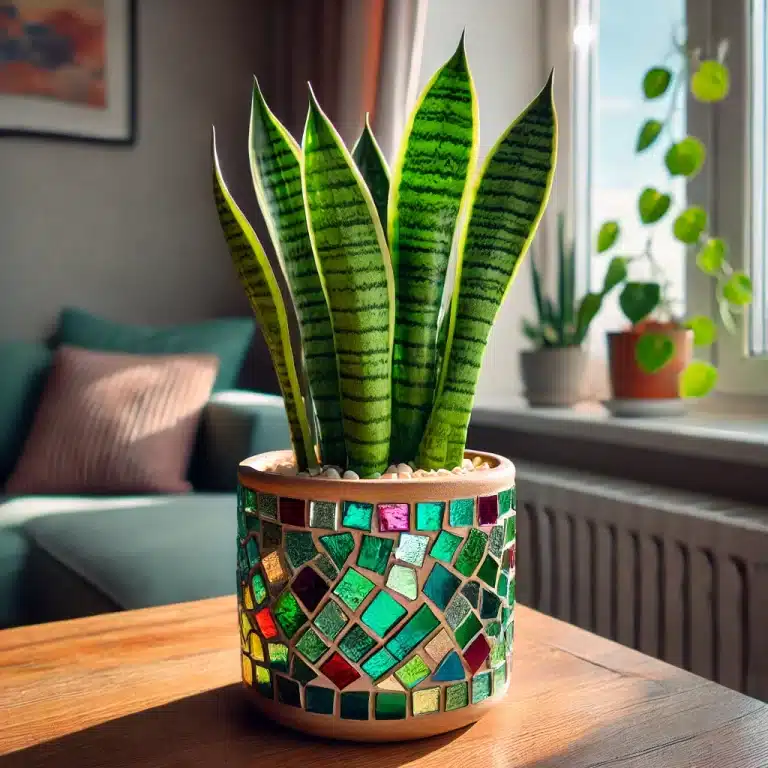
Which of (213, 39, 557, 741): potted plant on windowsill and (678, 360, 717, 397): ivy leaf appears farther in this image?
(678, 360, 717, 397): ivy leaf

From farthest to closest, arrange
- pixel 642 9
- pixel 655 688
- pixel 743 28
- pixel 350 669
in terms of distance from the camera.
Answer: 1. pixel 642 9
2. pixel 743 28
3. pixel 655 688
4. pixel 350 669

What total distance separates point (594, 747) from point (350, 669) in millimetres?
170

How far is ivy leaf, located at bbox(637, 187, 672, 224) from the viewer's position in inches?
67.1

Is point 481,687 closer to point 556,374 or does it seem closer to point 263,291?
point 263,291

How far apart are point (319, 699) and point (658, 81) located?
58.9 inches

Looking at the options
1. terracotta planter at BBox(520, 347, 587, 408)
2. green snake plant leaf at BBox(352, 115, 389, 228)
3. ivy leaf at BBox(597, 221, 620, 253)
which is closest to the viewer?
green snake plant leaf at BBox(352, 115, 389, 228)

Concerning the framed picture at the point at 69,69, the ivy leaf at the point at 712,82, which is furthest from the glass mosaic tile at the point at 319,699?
the framed picture at the point at 69,69

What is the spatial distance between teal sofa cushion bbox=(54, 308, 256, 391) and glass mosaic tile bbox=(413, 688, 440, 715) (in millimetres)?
1992

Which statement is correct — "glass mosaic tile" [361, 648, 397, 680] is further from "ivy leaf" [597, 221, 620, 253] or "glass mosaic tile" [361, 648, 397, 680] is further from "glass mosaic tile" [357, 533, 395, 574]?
"ivy leaf" [597, 221, 620, 253]

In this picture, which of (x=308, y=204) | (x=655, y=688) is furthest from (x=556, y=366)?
(x=308, y=204)

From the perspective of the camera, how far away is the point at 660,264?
6.73ft

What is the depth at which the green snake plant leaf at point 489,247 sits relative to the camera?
0.61 meters

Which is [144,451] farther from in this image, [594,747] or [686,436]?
[594,747]

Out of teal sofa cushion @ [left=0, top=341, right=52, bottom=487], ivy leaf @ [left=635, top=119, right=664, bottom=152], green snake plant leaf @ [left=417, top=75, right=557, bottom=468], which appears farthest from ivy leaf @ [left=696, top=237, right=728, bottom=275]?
teal sofa cushion @ [left=0, top=341, right=52, bottom=487]
